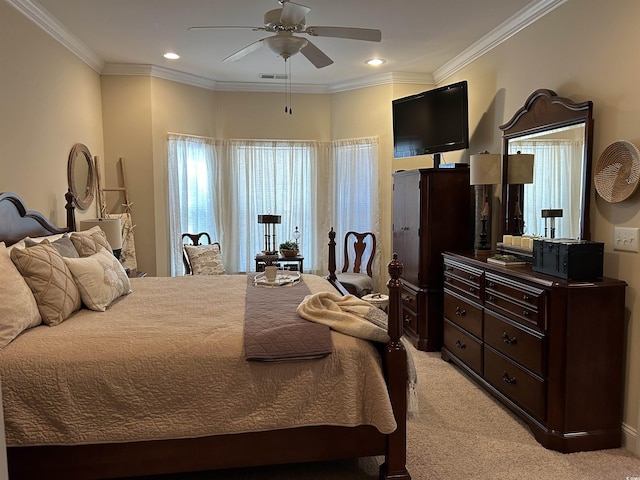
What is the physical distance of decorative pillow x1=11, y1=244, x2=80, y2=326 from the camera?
2.38m

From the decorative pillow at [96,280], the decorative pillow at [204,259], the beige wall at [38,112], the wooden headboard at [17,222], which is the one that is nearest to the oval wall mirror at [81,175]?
the beige wall at [38,112]

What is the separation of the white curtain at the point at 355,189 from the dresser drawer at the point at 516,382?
2.47 m

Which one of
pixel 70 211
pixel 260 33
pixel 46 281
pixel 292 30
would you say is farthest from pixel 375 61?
pixel 46 281

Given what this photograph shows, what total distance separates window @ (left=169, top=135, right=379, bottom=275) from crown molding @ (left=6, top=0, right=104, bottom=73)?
1.41 meters

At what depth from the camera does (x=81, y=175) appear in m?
4.36

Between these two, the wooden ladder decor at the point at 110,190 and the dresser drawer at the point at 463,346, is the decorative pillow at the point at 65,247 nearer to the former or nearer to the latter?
the wooden ladder decor at the point at 110,190

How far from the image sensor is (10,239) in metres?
2.87

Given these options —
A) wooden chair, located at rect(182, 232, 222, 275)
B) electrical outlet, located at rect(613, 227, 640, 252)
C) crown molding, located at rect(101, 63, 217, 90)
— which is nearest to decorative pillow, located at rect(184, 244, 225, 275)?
wooden chair, located at rect(182, 232, 222, 275)

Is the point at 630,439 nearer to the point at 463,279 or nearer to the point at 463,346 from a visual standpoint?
the point at 463,346

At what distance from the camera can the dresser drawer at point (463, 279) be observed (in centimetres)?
335

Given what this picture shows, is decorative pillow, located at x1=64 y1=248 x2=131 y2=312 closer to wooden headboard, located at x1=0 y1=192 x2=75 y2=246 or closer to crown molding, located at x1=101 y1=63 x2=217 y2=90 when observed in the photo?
wooden headboard, located at x1=0 y1=192 x2=75 y2=246

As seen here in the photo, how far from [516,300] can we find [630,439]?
94 cm

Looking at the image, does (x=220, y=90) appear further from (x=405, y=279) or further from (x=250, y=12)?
(x=405, y=279)

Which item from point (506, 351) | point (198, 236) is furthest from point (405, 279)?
point (198, 236)
